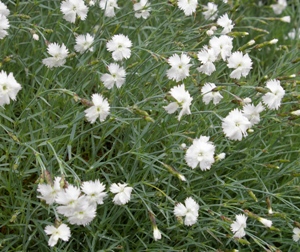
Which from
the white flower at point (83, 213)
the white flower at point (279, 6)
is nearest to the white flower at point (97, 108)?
the white flower at point (83, 213)

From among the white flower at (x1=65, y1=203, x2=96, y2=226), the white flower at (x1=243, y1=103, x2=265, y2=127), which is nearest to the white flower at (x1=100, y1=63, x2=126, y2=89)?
the white flower at (x1=243, y1=103, x2=265, y2=127)

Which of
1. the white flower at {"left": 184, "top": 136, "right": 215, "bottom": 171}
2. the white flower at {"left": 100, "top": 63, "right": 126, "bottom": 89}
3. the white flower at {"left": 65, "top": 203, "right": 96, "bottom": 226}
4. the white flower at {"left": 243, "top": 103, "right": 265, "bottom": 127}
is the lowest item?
the white flower at {"left": 65, "top": 203, "right": 96, "bottom": 226}

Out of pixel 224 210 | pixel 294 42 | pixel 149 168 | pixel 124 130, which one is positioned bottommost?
pixel 224 210

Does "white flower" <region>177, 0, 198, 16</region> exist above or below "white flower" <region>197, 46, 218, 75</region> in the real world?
above

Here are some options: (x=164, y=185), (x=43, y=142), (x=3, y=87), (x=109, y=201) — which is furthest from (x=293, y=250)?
(x=3, y=87)

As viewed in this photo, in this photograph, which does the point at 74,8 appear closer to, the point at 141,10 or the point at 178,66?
the point at 141,10

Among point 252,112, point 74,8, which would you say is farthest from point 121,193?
point 74,8

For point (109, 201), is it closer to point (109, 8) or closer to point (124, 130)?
point (124, 130)

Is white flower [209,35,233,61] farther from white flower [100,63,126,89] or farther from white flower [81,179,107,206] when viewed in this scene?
white flower [81,179,107,206]

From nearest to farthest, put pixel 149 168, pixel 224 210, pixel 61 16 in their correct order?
pixel 149 168, pixel 224 210, pixel 61 16
